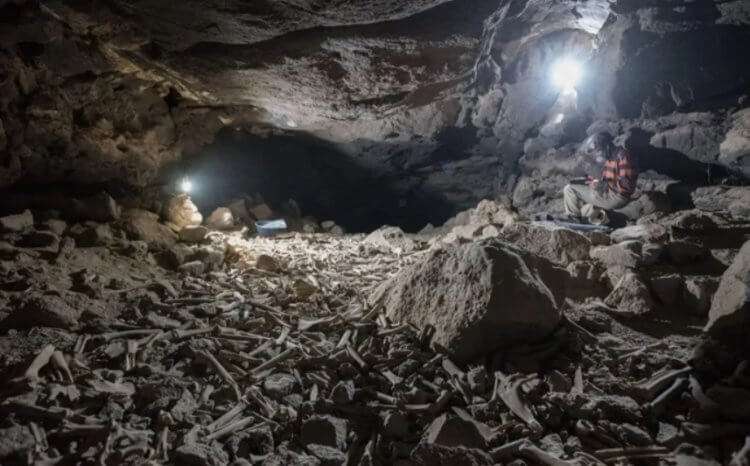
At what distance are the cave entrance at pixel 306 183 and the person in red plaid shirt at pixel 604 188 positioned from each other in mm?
5660

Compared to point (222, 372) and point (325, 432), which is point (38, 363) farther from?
point (325, 432)

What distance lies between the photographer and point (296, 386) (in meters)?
2.88

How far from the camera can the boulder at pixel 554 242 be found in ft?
16.6

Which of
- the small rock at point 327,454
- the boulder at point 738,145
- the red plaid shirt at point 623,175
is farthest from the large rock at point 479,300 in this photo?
the boulder at point 738,145

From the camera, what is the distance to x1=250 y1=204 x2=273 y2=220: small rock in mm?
12102

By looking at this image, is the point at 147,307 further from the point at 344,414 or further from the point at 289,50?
the point at 289,50

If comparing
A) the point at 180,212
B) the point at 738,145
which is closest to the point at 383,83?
the point at 180,212

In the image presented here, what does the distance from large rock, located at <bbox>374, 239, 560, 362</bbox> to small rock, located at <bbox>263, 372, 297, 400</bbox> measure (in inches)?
46.1

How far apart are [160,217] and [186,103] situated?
107 inches

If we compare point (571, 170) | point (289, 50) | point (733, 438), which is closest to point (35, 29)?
point (289, 50)

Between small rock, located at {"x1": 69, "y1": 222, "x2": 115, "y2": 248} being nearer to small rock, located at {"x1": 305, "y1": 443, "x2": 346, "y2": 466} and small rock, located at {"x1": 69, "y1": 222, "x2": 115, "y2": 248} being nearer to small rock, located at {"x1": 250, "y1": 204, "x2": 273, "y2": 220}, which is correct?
small rock, located at {"x1": 305, "y1": 443, "x2": 346, "y2": 466}

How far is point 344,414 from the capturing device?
8.39 ft

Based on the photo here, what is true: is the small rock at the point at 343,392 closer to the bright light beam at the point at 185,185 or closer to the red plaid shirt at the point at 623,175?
the red plaid shirt at the point at 623,175

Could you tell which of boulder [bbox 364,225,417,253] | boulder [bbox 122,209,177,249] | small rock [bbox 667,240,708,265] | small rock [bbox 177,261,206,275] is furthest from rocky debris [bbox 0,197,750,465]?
boulder [bbox 364,225,417,253]
